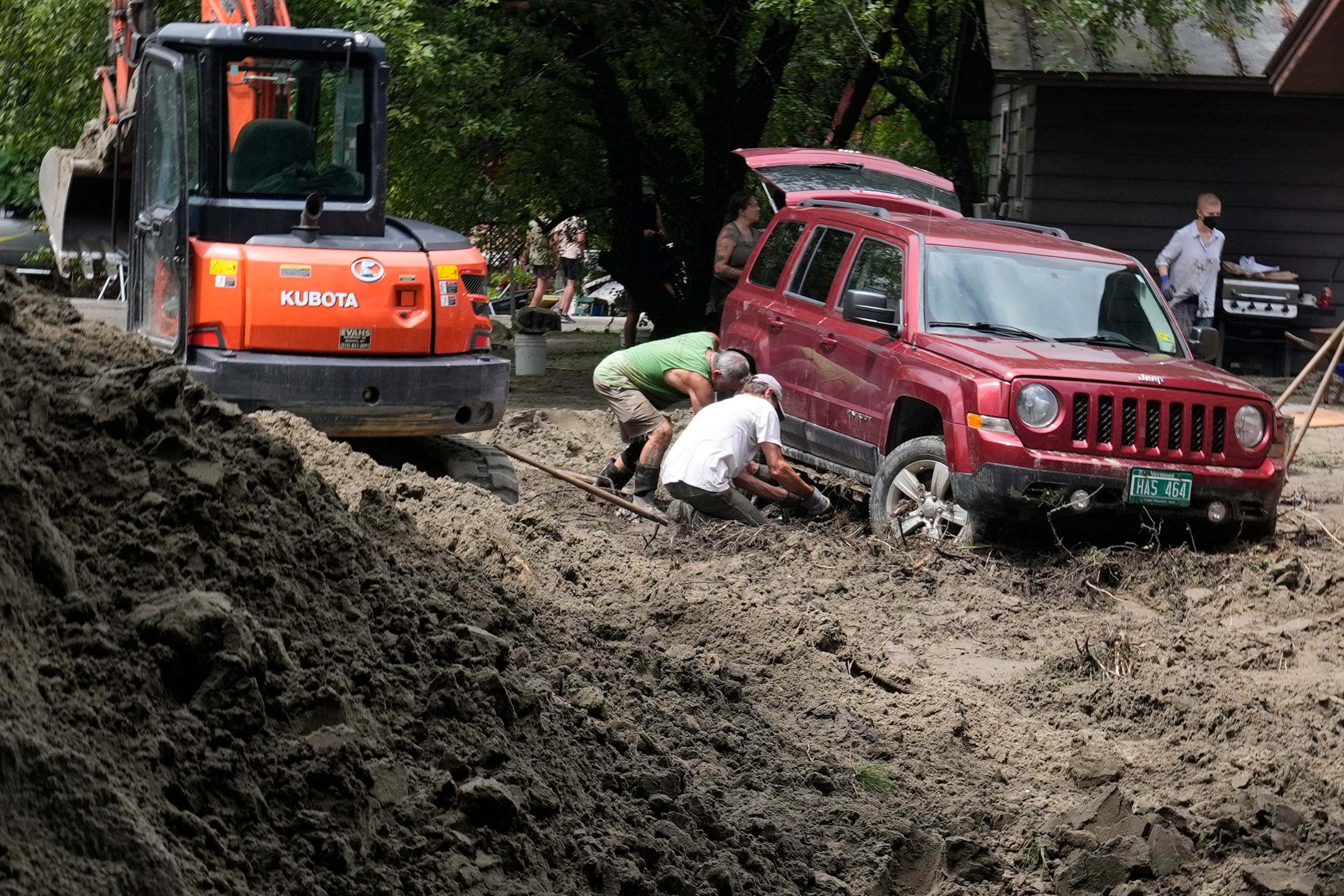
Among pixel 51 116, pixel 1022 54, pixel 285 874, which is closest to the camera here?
pixel 285 874

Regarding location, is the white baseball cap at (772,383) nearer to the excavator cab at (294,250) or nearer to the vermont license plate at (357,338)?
the excavator cab at (294,250)

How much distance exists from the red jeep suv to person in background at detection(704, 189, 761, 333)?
250cm

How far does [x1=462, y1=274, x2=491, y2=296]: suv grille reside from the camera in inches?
357

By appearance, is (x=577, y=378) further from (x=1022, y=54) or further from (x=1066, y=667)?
(x=1066, y=667)

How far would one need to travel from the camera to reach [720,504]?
9.36 meters

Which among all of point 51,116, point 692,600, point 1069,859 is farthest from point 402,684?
point 51,116

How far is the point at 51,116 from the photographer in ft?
45.9

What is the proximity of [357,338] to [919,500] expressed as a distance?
11.0ft

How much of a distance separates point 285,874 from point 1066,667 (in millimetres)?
4457

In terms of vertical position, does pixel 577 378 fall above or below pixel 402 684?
below

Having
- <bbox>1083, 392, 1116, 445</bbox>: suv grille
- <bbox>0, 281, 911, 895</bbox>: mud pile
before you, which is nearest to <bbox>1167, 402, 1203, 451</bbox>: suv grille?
<bbox>1083, 392, 1116, 445</bbox>: suv grille

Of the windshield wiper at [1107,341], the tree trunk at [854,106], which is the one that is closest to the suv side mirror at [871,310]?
the windshield wiper at [1107,341]

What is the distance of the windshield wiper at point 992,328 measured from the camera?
9.15 metres

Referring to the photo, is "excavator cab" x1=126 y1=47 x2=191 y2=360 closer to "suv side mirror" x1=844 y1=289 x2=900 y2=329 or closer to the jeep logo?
the jeep logo
